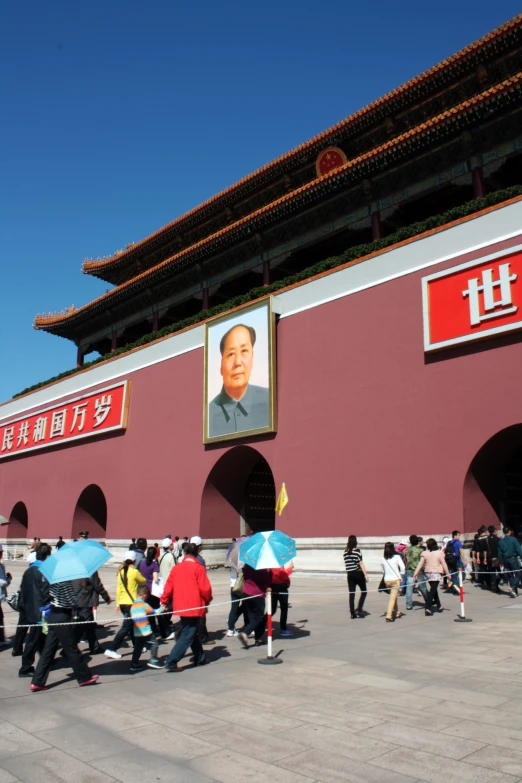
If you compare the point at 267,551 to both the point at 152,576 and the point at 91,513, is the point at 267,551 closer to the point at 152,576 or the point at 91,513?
the point at 152,576

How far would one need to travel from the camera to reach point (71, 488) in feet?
77.2

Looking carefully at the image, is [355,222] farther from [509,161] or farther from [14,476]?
[14,476]

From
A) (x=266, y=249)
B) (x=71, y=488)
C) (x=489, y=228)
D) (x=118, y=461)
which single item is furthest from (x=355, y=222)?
(x=71, y=488)

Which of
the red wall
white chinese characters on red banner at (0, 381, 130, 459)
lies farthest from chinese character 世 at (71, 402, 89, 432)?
the red wall

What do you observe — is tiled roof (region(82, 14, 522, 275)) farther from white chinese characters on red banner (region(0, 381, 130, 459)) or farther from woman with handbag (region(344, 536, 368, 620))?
woman with handbag (region(344, 536, 368, 620))

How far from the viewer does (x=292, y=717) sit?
453 cm

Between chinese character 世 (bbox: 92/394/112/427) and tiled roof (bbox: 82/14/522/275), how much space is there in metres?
6.55

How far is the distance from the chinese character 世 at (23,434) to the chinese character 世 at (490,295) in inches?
815

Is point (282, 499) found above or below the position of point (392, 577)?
above

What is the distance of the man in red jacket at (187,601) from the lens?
20.2 feet

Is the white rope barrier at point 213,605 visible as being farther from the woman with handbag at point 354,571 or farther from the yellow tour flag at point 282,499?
the yellow tour flag at point 282,499

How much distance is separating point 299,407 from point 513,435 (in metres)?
5.25

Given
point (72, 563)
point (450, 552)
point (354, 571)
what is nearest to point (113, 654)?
point (72, 563)

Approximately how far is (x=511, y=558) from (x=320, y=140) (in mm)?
13082
